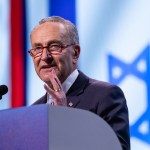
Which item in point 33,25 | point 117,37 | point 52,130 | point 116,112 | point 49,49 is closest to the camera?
point 52,130

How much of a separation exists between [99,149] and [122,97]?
55cm

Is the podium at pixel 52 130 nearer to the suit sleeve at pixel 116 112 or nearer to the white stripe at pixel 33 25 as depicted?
the suit sleeve at pixel 116 112

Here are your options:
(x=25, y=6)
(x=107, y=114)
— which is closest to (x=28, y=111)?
(x=107, y=114)

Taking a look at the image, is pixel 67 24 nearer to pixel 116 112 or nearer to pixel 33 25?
pixel 116 112

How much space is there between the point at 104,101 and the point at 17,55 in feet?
2.76

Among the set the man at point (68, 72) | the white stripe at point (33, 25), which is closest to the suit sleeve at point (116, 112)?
the man at point (68, 72)

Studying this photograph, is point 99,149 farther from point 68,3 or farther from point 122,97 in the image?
point 68,3

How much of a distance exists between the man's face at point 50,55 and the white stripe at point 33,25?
0.61 m

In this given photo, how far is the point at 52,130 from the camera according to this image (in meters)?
0.65

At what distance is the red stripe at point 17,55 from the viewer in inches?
75.2

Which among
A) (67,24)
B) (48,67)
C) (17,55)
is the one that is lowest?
(17,55)

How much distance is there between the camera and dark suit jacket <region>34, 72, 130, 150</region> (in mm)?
1085

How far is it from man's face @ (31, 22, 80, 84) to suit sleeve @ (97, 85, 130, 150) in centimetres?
14

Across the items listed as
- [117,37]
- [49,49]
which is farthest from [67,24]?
[117,37]
